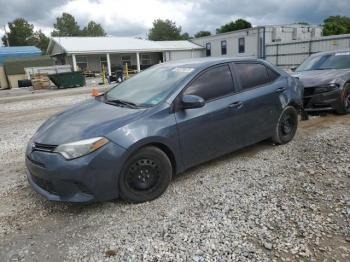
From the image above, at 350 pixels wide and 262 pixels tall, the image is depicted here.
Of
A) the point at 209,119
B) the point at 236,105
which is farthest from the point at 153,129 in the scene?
the point at 236,105

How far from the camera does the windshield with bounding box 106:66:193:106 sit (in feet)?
13.1

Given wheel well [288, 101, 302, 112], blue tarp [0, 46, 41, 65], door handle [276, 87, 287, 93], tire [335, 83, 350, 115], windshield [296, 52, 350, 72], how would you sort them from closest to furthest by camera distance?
door handle [276, 87, 287, 93]
wheel well [288, 101, 302, 112]
tire [335, 83, 350, 115]
windshield [296, 52, 350, 72]
blue tarp [0, 46, 41, 65]

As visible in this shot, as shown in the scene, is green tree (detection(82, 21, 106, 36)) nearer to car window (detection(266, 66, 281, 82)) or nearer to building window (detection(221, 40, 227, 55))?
building window (detection(221, 40, 227, 55))

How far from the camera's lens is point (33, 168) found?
3.46 m

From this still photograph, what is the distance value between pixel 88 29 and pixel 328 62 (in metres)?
83.2

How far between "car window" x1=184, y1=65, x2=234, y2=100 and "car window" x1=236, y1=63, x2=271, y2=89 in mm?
251

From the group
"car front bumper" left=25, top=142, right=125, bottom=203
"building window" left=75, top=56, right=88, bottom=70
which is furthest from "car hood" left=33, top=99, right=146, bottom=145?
"building window" left=75, top=56, right=88, bottom=70

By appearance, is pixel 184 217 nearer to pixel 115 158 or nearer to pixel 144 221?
pixel 144 221

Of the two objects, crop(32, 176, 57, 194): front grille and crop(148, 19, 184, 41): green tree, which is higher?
crop(148, 19, 184, 41): green tree

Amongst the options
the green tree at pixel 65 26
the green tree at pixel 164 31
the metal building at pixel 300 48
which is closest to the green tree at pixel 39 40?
the green tree at pixel 65 26

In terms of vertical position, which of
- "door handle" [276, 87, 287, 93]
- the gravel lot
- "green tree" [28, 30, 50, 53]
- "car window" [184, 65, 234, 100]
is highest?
"green tree" [28, 30, 50, 53]

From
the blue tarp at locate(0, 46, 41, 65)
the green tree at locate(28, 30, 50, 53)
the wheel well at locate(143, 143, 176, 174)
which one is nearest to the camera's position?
the wheel well at locate(143, 143, 176, 174)

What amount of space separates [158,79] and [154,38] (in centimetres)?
7601

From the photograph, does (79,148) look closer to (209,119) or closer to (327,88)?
(209,119)
